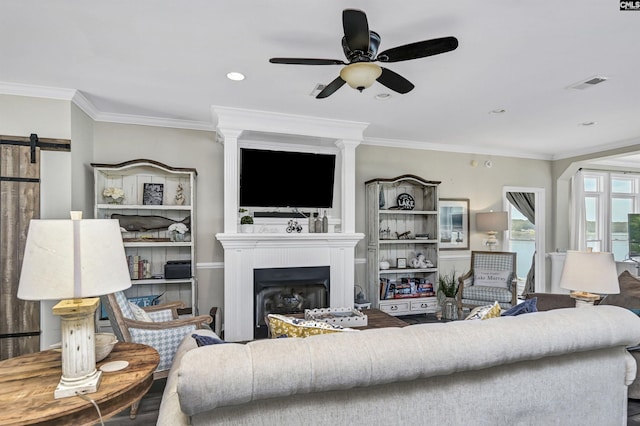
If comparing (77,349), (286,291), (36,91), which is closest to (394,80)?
(77,349)

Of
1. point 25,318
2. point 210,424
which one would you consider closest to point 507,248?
point 210,424

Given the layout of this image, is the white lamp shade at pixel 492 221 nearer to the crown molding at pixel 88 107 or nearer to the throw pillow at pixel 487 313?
the throw pillow at pixel 487 313

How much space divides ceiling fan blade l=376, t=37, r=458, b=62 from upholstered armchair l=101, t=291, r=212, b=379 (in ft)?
7.43

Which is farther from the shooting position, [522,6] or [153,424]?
[153,424]

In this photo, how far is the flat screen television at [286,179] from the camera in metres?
4.18

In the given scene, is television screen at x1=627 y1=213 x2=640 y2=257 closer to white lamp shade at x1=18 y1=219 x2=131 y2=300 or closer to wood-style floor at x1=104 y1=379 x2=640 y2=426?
wood-style floor at x1=104 y1=379 x2=640 y2=426

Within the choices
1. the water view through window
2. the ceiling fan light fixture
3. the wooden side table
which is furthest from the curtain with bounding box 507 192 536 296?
the wooden side table

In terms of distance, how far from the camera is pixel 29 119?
10.0 feet

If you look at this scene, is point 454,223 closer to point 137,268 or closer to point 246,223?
point 246,223

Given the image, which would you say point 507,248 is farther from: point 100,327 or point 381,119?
point 100,327

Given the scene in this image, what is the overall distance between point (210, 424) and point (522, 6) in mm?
2500

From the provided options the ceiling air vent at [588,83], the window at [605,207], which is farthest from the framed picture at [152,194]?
the window at [605,207]

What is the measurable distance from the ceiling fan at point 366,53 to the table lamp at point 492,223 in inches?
145

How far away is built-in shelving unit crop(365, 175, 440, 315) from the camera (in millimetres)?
4727
